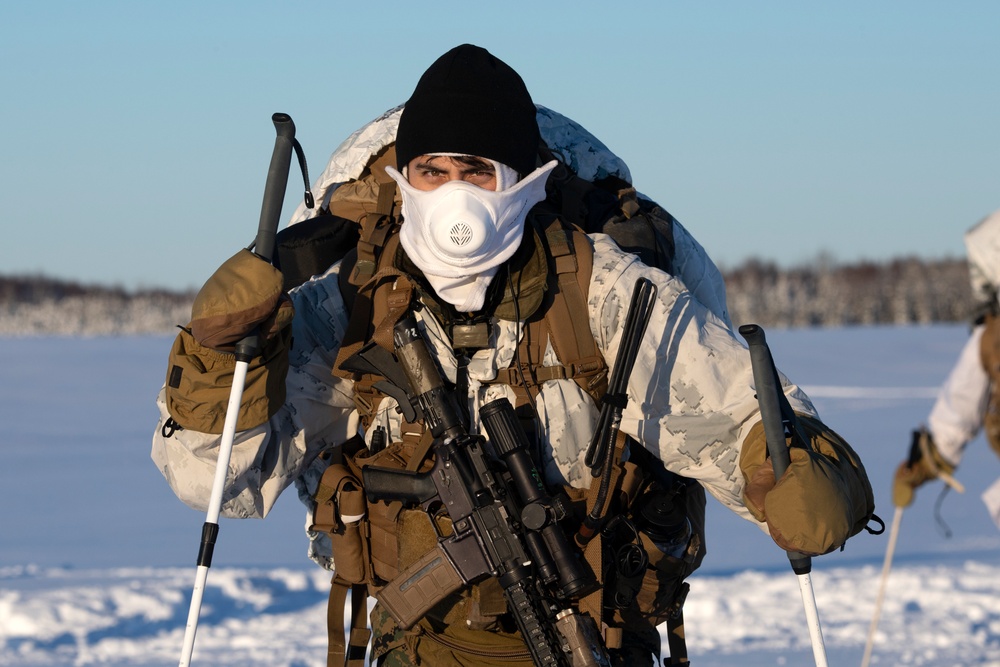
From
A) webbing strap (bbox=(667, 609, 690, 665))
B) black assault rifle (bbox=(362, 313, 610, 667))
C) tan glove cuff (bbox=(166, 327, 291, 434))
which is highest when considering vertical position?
tan glove cuff (bbox=(166, 327, 291, 434))

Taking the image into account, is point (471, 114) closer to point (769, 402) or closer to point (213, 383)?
point (213, 383)

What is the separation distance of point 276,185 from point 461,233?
0.47 m

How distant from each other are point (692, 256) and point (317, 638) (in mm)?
3678

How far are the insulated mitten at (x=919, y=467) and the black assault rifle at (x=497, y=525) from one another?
0.86 metres

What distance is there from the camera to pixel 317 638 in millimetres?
6926

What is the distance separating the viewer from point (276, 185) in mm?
3213

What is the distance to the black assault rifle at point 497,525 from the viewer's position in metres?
3.33

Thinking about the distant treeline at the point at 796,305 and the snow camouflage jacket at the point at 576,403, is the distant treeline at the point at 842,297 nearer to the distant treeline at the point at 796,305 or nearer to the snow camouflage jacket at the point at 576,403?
the distant treeline at the point at 796,305

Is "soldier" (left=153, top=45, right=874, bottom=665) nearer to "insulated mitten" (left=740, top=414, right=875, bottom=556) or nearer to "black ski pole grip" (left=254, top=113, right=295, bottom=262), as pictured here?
"insulated mitten" (left=740, top=414, right=875, bottom=556)

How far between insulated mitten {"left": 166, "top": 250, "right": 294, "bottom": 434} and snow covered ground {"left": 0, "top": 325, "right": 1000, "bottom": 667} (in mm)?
1565

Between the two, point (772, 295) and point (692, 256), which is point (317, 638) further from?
point (772, 295)

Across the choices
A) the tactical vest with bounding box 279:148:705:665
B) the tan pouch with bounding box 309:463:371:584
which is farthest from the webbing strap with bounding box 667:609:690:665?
the tan pouch with bounding box 309:463:371:584

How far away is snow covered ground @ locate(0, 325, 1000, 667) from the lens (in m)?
6.72

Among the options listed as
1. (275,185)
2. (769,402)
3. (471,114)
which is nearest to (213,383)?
(275,185)
